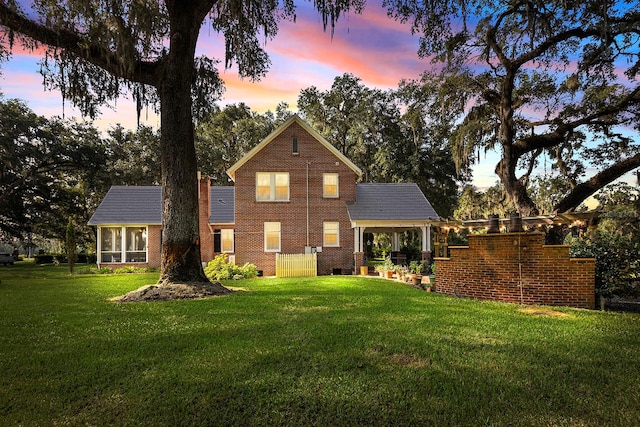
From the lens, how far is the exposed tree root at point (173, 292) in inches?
423

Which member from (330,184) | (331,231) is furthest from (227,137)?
(331,231)

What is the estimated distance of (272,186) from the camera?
22797mm

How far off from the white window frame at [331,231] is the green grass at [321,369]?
14486mm

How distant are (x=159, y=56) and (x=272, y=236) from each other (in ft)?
37.3

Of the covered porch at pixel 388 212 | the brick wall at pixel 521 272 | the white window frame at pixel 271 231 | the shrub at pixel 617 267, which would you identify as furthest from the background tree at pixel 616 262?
the white window frame at pixel 271 231

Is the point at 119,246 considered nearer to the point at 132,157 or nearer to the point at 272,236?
the point at 272,236

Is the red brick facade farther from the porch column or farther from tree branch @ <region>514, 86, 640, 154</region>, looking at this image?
tree branch @ <region>514, 86, 640, 154</region>

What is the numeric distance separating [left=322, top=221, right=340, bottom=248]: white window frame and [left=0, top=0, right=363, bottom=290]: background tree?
11.2 m

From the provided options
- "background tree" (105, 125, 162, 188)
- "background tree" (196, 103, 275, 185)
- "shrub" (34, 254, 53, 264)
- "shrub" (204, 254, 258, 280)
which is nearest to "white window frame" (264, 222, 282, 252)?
"shrub" (204, 254, 258, 280)

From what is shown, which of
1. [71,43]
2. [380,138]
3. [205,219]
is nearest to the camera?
[71,43]

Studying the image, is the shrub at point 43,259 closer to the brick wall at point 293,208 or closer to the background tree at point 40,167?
the background tree at point 40,167

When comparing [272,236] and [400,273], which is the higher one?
[272,236]

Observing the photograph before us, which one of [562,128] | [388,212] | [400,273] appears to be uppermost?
[562,128]

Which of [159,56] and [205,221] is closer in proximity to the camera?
[159,56]
